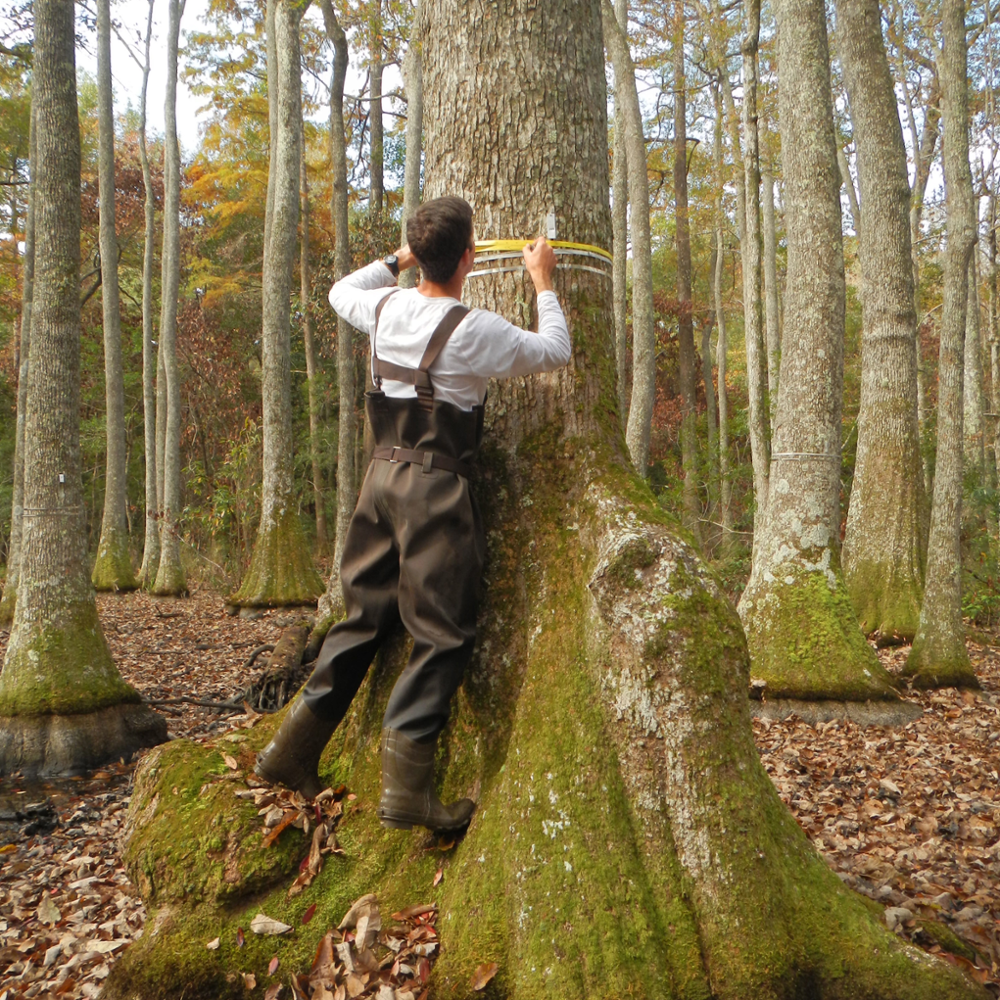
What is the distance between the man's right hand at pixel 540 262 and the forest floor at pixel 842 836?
275 centimetres

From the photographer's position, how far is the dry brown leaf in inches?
99.7

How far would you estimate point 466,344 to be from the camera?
9.54 feet

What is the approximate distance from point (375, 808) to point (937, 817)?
10.5 feet

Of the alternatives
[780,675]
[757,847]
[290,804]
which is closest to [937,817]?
[780,675]

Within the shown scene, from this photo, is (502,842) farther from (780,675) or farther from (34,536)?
(34,536)

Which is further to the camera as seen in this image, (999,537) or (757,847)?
(999,537)

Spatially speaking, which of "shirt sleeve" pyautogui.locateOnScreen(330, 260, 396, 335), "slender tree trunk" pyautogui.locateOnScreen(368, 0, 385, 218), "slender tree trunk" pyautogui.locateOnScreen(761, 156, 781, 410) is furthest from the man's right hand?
"slender tree trunk" pyautogui.locateOnScreen(368, 0, 385, 218)

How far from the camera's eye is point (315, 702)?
3117mm

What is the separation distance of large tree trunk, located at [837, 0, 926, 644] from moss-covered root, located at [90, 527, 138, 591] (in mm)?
13012

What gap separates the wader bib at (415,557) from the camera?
286 cm

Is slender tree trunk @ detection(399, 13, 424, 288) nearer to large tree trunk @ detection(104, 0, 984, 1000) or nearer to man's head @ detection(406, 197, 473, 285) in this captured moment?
large tree trunk @ detection(104, 0, 984, 1000)

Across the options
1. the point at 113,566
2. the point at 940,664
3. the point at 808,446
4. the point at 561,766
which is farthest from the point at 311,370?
the point at 561,766

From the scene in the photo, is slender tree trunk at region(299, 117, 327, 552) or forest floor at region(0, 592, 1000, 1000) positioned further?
slender tree trunk at region(299, 117, 327, 552)

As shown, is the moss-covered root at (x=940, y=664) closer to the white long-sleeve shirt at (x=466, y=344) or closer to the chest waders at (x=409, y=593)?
the chest waders at (x=409, y=593)
